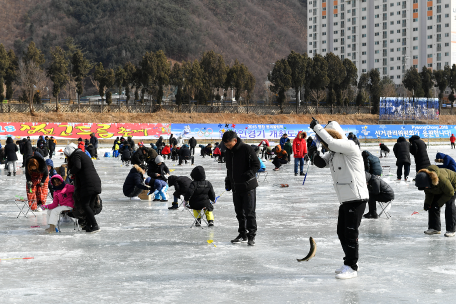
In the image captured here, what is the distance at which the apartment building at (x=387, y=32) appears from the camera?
109500 mm

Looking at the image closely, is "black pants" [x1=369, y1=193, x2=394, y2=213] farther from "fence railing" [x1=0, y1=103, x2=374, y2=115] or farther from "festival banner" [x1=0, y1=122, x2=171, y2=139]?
"fence railing" [x1=0, y1=103, x2=374, y2=115]

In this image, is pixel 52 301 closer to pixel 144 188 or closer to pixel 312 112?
pixel 144 188

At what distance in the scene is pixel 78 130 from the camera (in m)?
40.6

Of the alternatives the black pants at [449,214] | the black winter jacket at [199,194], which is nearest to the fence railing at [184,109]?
the black winter jacket at [199,194]

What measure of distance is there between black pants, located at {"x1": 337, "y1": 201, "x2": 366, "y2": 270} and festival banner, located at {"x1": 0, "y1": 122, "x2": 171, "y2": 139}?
36.7 m

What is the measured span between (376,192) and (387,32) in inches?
4577

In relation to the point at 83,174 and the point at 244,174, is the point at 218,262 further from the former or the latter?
the point at 83,174

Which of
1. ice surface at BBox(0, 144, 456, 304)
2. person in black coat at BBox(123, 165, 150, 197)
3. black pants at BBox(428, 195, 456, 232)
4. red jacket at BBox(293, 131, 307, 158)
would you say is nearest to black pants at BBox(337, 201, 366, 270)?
ice surface at BBox(0, 144, 456, 304)

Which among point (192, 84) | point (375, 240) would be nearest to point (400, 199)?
point (375, 240)

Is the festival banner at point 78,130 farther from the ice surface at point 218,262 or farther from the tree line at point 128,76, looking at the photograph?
the ice surface at point 218,262

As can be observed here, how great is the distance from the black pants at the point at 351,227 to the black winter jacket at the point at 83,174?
148 inches

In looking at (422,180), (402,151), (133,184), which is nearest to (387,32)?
(402,151)

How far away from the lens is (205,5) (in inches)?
7249

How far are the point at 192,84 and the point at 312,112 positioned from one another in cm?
1552
